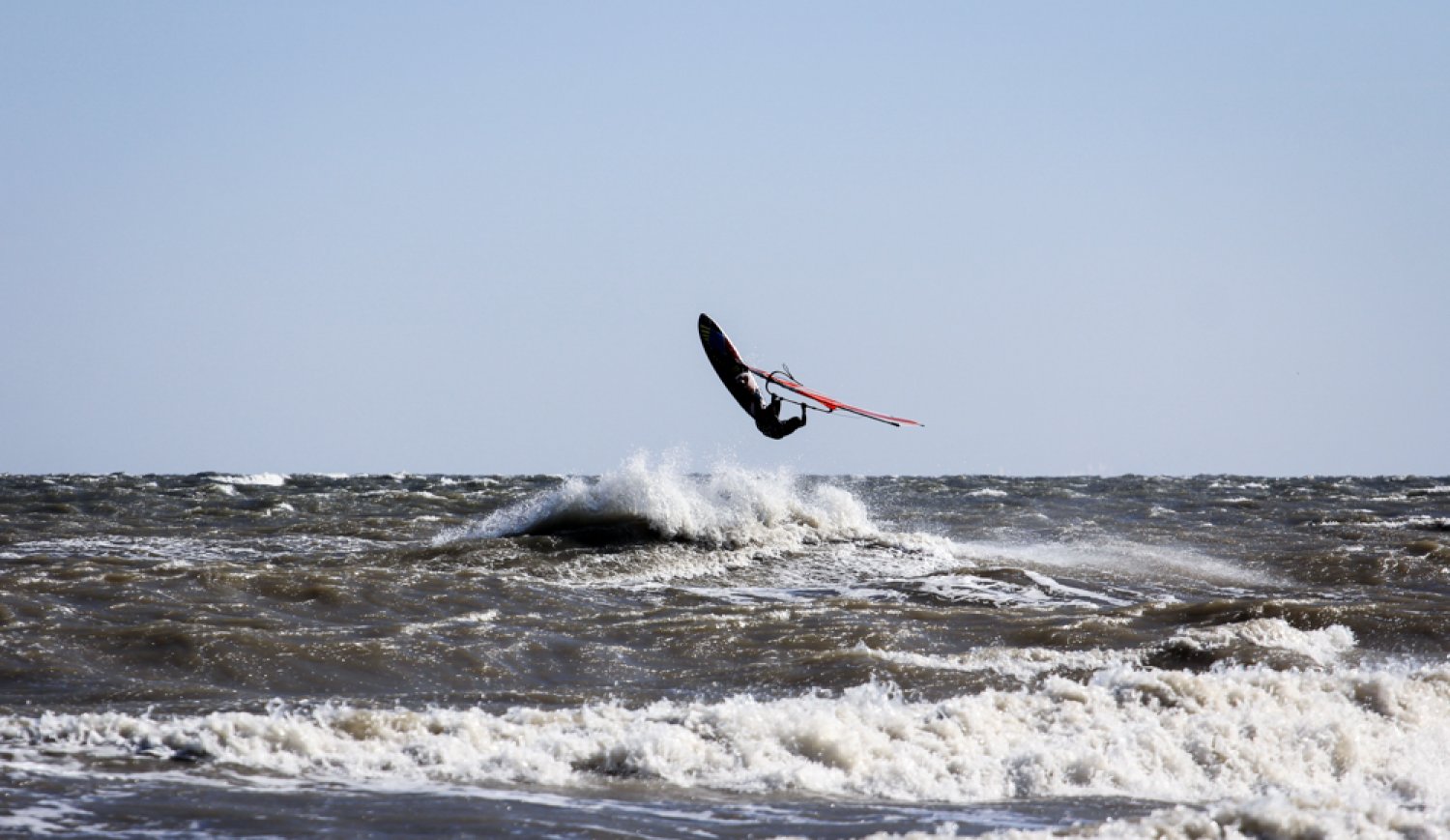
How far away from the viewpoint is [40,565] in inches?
471

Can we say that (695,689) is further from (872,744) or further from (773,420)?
(773,420)

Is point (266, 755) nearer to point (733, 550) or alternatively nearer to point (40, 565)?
point (40, 565)

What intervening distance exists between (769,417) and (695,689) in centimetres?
773

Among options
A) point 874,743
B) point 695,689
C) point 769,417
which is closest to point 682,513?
point 769,417

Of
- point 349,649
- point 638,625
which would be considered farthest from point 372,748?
point 638,625

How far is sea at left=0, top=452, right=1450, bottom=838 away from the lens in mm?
5973

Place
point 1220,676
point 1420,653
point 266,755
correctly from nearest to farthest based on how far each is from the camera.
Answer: point 266,755, point 1220,676, point 1420,653

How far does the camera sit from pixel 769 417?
16.0 meters

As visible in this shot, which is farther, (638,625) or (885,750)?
(638,625)

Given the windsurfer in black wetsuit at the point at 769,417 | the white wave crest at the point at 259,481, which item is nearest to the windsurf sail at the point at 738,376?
the windsurfer in black wetsuit at the point at 769,417

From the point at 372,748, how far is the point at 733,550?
30.0 feet

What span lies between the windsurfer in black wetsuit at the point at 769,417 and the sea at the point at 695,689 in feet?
4.61

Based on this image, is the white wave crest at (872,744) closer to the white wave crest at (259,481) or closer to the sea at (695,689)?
the sea at (695,689)

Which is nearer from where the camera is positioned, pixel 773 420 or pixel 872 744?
pixel 872 744
